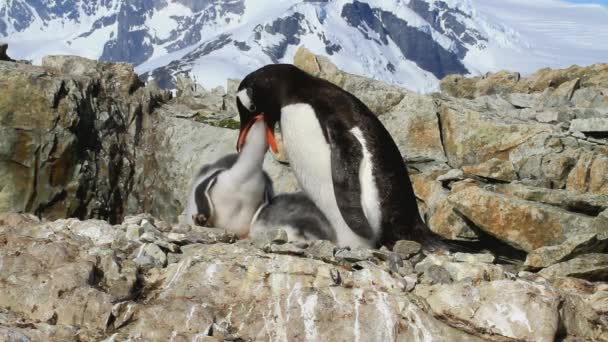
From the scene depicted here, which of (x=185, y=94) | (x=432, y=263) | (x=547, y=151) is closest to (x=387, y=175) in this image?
(x=432, y=263)

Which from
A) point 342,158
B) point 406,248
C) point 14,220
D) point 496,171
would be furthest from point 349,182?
point 14,220

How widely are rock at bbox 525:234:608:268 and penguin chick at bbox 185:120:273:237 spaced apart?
8.73 ft

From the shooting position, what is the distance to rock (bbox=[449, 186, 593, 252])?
22.2 feet

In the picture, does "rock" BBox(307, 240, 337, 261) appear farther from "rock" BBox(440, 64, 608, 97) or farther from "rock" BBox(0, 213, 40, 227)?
"rock" BBox(440, 64, 608, 97)

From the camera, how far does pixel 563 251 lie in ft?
19.6

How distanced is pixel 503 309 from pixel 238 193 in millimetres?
3316

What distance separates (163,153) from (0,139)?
7.16 feet

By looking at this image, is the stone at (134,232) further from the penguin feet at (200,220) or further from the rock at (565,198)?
the rock at (565,198)

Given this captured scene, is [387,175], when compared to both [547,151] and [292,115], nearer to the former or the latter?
[292,115]

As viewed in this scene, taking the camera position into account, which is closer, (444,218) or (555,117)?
(444,218)

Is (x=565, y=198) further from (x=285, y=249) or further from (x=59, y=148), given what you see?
(x=59, y=148)

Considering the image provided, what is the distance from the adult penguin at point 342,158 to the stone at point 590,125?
3633 millimetres

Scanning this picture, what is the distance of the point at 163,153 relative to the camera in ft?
34.7

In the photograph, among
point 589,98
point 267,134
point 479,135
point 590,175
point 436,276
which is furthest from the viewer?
point 589,98
